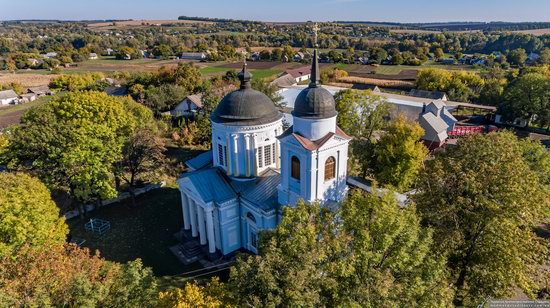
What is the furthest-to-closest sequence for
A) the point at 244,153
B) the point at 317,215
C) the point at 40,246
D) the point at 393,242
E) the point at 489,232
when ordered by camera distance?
the point at 244,153
the point at 40,246
the point at 489,232
the point at 317,215
the point at 393,242

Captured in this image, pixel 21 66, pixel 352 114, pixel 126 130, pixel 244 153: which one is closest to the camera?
pixel 244 153

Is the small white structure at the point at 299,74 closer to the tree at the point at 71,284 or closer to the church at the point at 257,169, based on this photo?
the church at the point at 257,169

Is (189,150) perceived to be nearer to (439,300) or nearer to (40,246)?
(40,246)

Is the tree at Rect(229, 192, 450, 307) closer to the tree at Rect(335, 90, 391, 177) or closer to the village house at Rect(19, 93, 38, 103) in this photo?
the tree at Rect(335, 90, 391, 177)

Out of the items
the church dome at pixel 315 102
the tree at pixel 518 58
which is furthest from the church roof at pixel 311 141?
the tree at pixel 518 58

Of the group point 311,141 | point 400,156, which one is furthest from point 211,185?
point 400,156

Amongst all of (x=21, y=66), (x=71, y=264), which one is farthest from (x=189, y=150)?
(x=21, y=66)

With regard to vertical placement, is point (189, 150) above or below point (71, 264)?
below
